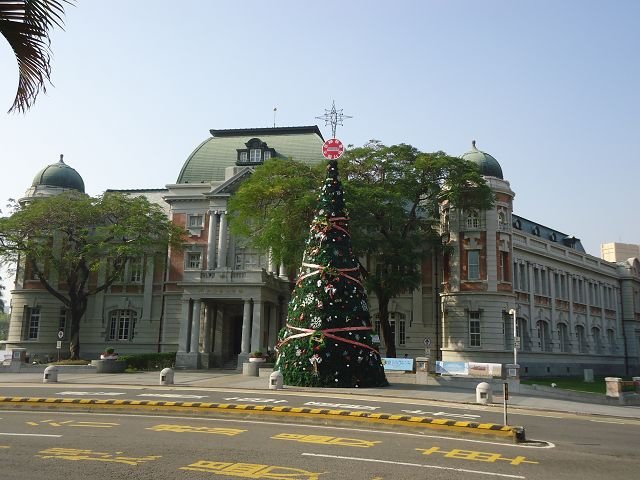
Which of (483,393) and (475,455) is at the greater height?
(483,393)

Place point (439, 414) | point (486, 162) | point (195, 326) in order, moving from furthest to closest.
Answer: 1. point (486, 162)
2. point (195, 326)
3. point (439, 414)

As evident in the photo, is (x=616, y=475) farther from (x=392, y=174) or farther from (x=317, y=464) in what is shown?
(x=392, y=174)

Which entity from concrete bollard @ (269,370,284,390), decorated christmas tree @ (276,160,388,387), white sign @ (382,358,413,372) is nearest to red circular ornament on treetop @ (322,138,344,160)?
decorated christmas tree @ (276,160,388,387)

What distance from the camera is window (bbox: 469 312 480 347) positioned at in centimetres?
4072

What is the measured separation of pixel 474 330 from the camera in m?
40.8

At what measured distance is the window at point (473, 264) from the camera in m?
41.5

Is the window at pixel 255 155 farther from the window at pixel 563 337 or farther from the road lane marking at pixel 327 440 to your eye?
the road lane marking at pixel 327 440

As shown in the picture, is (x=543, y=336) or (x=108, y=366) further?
(x=543, y=336)

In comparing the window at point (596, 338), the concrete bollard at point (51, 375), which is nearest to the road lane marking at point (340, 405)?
the concrete bollard at point (51, 375)

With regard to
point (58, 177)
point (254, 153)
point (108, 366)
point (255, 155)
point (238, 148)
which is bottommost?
point (108, 366)

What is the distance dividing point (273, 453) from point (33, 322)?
1718 inches

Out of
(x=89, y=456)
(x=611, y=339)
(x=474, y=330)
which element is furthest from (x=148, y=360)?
(x=611, y=339)

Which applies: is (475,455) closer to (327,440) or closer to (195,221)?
(327,440)

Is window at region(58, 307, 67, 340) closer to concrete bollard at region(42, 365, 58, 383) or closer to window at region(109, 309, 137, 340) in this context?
window at region(109, 309, 137, 340)
